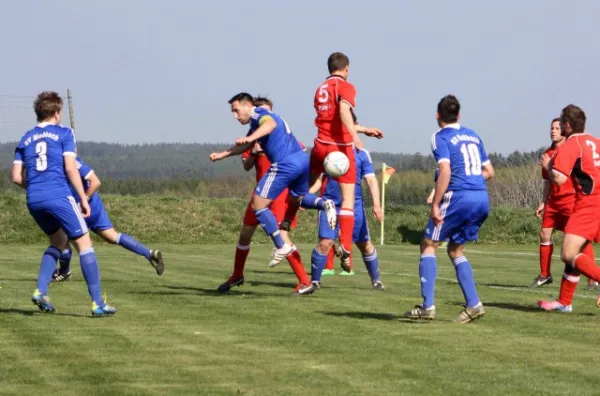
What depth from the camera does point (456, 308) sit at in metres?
11.9

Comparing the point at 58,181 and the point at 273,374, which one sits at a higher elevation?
the point at 58,181

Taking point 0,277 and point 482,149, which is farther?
point 0,277

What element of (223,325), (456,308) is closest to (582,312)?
(456,308)

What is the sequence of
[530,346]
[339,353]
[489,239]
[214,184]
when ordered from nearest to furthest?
[339,353], [530,346], [489,239], [214,184]

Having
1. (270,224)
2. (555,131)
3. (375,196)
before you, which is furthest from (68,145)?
(555,131)

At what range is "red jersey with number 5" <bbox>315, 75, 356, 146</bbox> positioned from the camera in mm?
12445

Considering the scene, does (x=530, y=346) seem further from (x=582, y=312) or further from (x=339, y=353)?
(x=582, y=312)

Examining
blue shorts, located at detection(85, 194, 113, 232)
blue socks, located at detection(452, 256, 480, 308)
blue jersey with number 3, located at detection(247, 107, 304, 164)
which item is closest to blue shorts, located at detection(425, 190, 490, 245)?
blue socks, located at detection(452, 256, 480, 308)

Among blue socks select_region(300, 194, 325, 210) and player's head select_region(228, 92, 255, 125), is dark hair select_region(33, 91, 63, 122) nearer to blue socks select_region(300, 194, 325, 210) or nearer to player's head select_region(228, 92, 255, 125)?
player's head select_region(228, 92, 255, 125)

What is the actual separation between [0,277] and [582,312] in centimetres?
878

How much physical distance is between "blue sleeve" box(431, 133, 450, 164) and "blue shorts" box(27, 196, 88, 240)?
3.21m

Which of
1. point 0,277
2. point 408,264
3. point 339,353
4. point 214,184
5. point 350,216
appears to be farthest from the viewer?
point 214,184

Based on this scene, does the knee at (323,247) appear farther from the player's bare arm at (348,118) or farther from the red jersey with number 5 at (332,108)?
the player's bare arm at (348,118)

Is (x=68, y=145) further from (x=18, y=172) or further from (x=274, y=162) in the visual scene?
(x=274, y=162)
